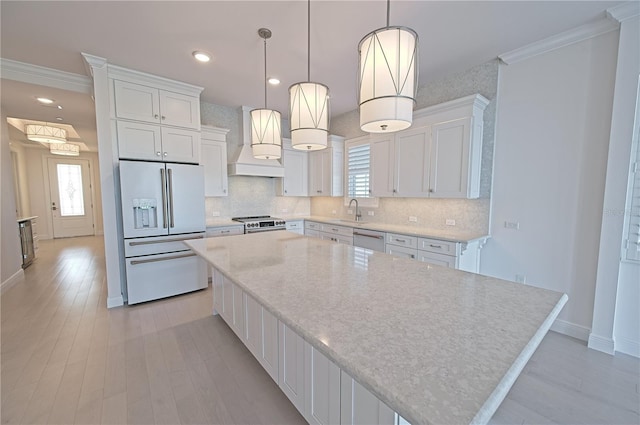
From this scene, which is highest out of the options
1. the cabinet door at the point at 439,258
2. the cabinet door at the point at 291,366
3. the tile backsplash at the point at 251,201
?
the tile backsplash at the point at 251,201

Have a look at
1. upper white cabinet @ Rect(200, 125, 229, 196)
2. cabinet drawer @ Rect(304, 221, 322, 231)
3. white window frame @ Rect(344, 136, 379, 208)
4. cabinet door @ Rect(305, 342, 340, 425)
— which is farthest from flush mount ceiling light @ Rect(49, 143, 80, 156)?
cabinet door @ Rect(305, 342, 340, 425)

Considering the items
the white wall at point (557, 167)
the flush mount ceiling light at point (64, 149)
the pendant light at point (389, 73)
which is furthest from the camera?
the flush mount ceiling light at point (64, 149)

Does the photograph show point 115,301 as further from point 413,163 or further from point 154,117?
point 413,163

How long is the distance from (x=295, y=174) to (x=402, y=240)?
2489 mm

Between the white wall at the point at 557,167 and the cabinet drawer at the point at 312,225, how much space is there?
2.55m

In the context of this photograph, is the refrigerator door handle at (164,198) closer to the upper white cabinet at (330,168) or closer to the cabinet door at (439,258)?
the upper white cabinet at (330,168)

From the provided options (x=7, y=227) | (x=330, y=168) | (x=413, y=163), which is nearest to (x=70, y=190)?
(x=7, y=227)

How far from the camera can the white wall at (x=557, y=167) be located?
90.5 inches

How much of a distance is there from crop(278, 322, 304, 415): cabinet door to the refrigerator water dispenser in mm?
2401

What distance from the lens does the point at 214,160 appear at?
4012 millimetres

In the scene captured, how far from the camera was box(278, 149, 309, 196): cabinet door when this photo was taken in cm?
475

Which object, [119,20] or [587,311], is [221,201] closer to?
[119,20]

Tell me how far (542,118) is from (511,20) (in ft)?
3.24

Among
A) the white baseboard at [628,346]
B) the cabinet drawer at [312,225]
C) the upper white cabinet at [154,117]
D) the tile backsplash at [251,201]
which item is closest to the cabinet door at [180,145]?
the upper white cabinet at [154,117]
